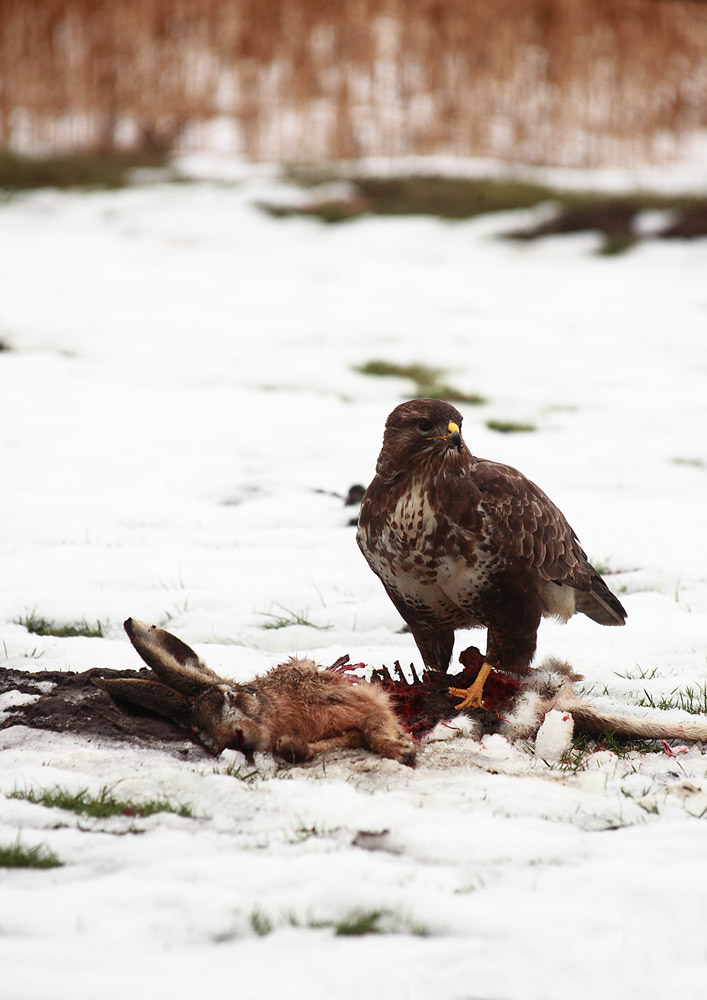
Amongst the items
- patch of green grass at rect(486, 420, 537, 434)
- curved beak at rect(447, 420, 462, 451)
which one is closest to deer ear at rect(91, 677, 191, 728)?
curved beak at rect(447, 420, 462, 451)

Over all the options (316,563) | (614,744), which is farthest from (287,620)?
(614,744)

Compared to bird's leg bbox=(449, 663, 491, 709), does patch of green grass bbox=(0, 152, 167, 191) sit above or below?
above

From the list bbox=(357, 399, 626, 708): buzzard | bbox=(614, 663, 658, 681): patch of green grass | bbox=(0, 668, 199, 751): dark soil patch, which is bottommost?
bbox=(614, 663, 658, 681): patch of green grass

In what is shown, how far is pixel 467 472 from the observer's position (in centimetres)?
374

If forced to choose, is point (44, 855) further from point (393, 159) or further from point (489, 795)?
point (393, 159)

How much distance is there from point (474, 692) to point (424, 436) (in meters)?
0.93

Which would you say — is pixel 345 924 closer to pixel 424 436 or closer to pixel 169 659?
pixel 169 659

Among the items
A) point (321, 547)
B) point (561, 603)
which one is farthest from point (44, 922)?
point (321, 547)

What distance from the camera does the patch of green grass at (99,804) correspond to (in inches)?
110

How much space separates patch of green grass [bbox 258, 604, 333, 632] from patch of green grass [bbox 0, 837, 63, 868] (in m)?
2.14

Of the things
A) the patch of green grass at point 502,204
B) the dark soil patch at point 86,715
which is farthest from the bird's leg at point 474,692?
the patch of green grass at point 502,204

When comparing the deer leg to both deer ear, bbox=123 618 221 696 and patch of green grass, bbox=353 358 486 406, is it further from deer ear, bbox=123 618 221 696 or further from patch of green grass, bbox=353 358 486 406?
patch of green grass, bbox=353 358 486 406

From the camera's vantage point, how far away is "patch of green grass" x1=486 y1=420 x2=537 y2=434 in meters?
7.91

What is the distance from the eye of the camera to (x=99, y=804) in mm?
2832
